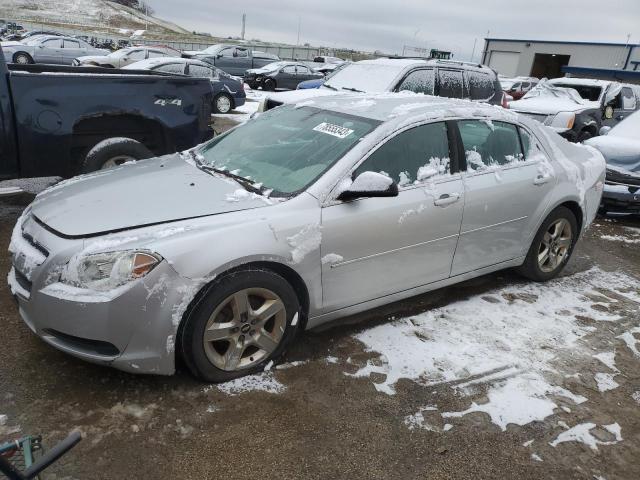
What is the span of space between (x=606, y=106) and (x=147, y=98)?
35.8ft

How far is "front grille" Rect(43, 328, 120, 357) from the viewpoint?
2.62 metres

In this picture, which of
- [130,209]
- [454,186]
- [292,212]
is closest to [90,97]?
[130,209]

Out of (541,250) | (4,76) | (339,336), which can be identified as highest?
(4,76)

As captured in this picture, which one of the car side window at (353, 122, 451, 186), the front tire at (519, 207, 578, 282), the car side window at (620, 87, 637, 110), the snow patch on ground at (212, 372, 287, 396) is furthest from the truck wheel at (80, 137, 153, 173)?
the car side window at (620, 87, 637, 110)

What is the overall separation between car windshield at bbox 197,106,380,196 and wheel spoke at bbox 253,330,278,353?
2.74ft

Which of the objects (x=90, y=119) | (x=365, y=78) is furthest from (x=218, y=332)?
(x=365, y=78)

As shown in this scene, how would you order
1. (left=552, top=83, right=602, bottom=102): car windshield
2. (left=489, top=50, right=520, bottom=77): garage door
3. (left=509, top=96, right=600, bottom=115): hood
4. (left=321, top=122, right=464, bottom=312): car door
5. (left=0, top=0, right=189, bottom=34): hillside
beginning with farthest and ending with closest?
(left=0, top=0, right=189, bottom=34): hillside, (left=489, top=50, right=520, bottom=77): garage door, (left=552, top=83, right=602, bottom=102): car windshield, (left=509, top=96, right=600, bottom=115): hood, (left=321, top=122, right=464, bottom=312): car door

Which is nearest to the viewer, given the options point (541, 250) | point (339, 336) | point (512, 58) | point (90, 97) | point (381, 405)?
point (381, 405)

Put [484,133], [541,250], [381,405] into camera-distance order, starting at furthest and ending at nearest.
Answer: [541,250] → [484,133] → [381,405]

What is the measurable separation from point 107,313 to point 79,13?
93.9 metres

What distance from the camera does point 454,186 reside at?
12.0 feet

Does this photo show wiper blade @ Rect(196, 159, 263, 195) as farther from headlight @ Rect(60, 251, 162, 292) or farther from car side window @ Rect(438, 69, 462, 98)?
car side window @ Rect(438, 69, 462, 98)

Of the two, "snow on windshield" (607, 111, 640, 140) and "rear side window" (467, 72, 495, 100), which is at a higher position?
"rear side window" (467, 72, 495, 100)

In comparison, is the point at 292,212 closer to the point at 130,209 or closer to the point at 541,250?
the point at 130,209
